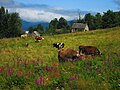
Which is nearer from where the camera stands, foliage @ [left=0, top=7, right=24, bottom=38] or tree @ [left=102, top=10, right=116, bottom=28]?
tree @ [left=102, top=10, right=116, bottom=28]

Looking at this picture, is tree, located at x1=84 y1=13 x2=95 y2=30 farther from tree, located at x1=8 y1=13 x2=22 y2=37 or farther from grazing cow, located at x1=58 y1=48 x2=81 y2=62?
grazing cow, located at x1=58 y1=48 x2=81 y2=62

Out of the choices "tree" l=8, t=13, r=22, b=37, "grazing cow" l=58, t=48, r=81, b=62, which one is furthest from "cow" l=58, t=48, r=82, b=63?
"tree" l=8, t=13, r=22, b=37

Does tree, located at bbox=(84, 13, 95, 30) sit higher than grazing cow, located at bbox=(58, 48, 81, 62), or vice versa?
tree, located at bbox=(84, 13, 95, 30)

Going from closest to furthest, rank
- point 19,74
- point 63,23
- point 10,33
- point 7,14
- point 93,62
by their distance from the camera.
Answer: point 19,74, point 93,62, point 10,33, point 7,14, point 63,23

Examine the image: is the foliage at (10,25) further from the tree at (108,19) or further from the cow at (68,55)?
the cow at (68,55)

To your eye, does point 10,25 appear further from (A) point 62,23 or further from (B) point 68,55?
(B) point 68,55

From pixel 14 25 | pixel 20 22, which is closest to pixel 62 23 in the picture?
pixel 20 22

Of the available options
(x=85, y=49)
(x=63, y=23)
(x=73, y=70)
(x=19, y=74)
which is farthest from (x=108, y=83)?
(x=63, y=23)

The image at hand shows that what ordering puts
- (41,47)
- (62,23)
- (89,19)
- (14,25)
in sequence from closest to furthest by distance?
1. (41,47)
2. (14,25)
3. (89,19)
4. (62,23)

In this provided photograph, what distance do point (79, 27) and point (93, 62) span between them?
127 metres

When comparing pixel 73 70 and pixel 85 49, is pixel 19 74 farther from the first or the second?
pixel 85 49

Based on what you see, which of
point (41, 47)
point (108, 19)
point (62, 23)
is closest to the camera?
point (41, 47)

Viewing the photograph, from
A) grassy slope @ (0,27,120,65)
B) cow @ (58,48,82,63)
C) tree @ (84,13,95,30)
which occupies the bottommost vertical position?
grassy slope @ (0,27,120,65)

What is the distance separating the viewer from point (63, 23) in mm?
170625
